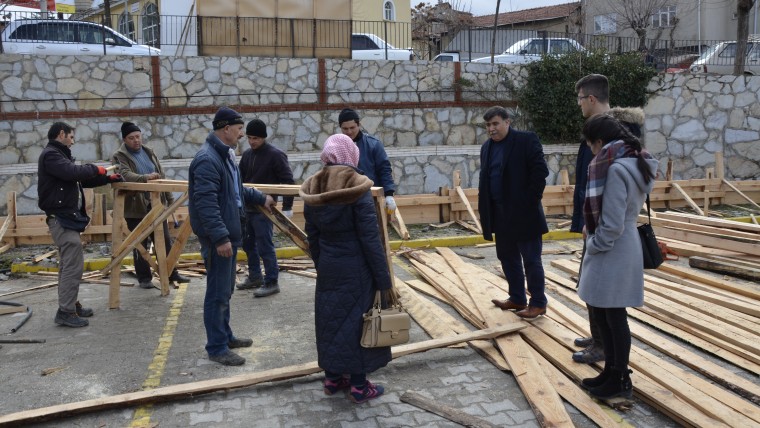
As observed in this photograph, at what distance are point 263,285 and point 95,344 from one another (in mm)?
2197

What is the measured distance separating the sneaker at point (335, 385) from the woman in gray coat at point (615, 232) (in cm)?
177

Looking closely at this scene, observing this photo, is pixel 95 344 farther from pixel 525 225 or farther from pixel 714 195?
pixel 714 195

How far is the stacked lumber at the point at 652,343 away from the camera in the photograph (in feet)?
14.5

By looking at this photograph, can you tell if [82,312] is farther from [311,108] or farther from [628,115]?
[311,108]

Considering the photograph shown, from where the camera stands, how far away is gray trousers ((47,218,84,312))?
21.4 feet

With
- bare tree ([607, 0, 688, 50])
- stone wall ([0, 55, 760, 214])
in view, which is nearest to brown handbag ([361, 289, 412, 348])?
stone wall ([0, 55, 760, 214])

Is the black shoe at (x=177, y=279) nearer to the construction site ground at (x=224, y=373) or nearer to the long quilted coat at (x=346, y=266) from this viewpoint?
the construction site ground at (x=224, y=373)

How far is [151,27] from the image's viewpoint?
63.5ft

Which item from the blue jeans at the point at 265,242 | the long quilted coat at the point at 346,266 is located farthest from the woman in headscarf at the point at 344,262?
the blue jeans at the point at 265,242

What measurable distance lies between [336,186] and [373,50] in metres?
15.2

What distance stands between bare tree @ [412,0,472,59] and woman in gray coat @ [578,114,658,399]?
27.7 metres

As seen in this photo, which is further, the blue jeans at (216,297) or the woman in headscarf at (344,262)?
the blue jeans at (216,297)

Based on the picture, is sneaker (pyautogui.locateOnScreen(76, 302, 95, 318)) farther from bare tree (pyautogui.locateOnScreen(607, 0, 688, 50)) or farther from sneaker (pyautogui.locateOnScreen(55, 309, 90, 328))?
bare tree (pyautogui.locateOnScreen(607, 0, 688, 50))

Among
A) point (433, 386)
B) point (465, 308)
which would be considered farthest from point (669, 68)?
point (433, 386)
